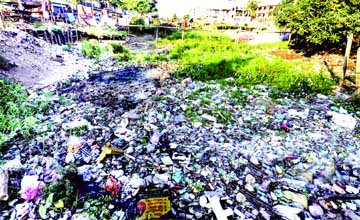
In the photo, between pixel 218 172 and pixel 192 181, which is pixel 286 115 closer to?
pixel 218 172

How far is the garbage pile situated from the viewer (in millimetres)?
2273

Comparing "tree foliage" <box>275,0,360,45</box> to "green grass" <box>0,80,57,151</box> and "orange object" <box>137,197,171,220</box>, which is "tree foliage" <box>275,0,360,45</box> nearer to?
"orange object" <box>137,197,171,220</box>

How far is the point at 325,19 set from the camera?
6621mm

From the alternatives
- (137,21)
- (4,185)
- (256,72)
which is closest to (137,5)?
(137,21)

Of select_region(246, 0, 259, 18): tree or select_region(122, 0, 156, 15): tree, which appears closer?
select_region(246, 0, 259, 18): tree

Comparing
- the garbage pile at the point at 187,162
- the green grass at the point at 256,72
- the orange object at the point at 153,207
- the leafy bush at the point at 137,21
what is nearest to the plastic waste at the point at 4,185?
the garbage pile at the point at 187,162

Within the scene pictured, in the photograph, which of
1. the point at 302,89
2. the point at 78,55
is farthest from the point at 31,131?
the point at 78,55

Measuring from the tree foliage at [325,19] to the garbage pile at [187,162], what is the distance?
9.48ft

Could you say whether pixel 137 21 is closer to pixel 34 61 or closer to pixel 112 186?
pixel 34 61

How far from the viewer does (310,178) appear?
2.66 metres

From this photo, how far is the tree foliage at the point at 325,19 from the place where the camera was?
20.2 ft

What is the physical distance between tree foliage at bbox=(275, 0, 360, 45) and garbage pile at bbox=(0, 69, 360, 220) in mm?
2888

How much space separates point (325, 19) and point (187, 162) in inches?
235

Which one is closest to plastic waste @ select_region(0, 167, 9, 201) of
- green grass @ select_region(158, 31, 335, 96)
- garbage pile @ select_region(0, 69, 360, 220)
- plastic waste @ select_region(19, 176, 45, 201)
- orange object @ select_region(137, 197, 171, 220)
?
garbage pile @ select_region(0, 69, 360, 220)
